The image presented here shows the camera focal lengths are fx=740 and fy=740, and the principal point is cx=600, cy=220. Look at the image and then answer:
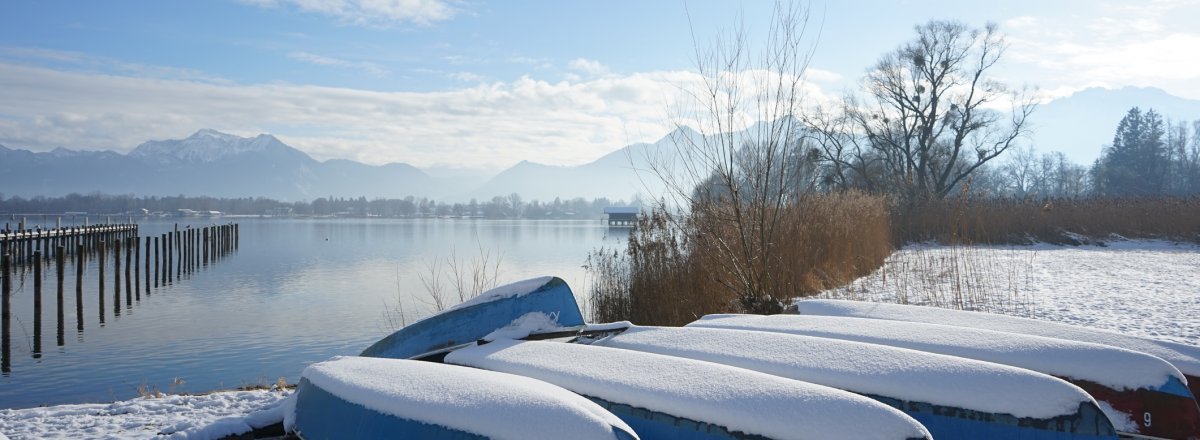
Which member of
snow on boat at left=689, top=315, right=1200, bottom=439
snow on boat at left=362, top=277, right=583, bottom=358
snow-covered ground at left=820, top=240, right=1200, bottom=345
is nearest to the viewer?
snow on boat at left=689, top=315, right=1200, bottom=439

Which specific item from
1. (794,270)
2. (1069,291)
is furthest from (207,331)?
(1069,291)

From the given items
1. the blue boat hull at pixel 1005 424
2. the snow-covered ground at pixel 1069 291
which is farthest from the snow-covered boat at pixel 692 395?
the snow-covered ground at pixel 1069 291

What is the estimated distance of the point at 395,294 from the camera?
15906 millimetres

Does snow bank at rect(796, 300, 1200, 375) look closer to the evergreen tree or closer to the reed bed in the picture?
the reed bed

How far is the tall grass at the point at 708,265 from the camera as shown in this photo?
6625 millimetres

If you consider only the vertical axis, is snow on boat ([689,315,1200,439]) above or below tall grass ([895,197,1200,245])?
Answer: below

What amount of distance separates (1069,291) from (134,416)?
831cm

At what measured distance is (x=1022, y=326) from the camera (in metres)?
2.67

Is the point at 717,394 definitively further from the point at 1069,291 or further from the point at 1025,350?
the point at 1069,291

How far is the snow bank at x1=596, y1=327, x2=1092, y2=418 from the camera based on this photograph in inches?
70.7

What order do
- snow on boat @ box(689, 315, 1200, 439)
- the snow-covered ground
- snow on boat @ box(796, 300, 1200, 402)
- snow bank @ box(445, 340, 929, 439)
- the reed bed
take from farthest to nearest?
1. the reed bed
2. the snow-covered ground
3. snow on boat @ box(796, 300, 1200, 402)
4. snow on boat @ box(689, 315, 1200, 439)
5. snow bank @ box(445, 340, 929, 439)

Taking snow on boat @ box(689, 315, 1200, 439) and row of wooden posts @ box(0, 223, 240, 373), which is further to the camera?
row of wooden posts @ box(0, 223, 240, 373)

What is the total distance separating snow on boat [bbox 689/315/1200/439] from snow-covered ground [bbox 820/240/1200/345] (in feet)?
9.51

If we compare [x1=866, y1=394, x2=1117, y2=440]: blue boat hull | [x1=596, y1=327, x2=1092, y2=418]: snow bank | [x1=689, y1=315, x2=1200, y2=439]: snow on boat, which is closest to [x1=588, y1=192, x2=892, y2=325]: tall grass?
[x1=689, y1=315, x2=1200, y2=439]: snow on boat
